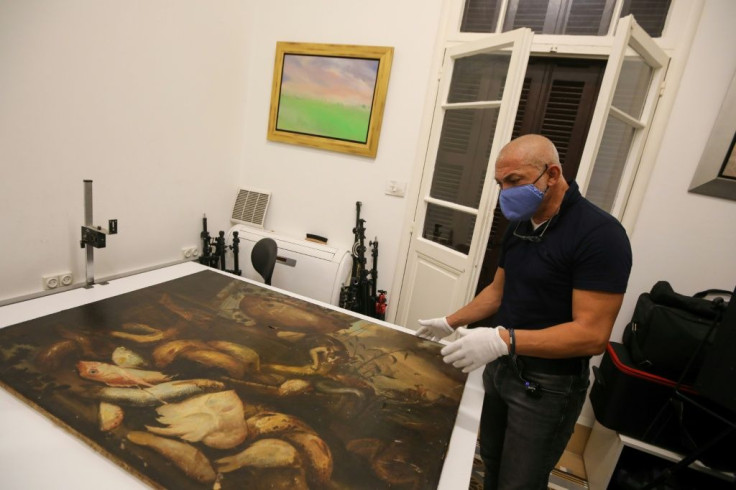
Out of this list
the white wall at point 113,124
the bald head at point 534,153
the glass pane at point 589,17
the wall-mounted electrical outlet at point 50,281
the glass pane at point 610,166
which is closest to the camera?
the bald head at point 534,153

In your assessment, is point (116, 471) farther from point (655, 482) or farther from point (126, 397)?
point (655, 482)

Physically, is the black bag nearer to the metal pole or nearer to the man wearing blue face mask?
the man wearing blue face mask

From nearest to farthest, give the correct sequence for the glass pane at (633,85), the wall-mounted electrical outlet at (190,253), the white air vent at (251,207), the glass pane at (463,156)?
1. the glass pane at (633,85)
2. the glass pane at (463,156)
3. the wall-mounted electrical outlet at (190,253)
4. the white air vent at (251,207)

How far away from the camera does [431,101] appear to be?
234cm

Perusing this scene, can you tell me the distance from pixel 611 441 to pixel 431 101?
2.23 metres

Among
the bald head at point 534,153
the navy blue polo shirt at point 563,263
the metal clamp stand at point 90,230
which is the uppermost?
the bald head at point 534,153

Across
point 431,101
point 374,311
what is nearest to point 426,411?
point 374,311

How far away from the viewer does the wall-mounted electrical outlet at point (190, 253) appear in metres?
2.52

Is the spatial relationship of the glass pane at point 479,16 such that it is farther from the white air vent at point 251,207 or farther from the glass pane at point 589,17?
the white air vent at point 251,207

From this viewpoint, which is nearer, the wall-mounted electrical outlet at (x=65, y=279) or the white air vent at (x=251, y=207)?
the wall-mounted electrical outlet at (x=65, y=279)

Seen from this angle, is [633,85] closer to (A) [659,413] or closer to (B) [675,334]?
(B) [675,334]

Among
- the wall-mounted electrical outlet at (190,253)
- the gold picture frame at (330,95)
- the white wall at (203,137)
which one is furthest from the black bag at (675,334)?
the wall-mounted electrical outlet at (190,253)

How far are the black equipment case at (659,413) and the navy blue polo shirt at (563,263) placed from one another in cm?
93

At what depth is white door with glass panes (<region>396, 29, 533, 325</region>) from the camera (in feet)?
6.57
